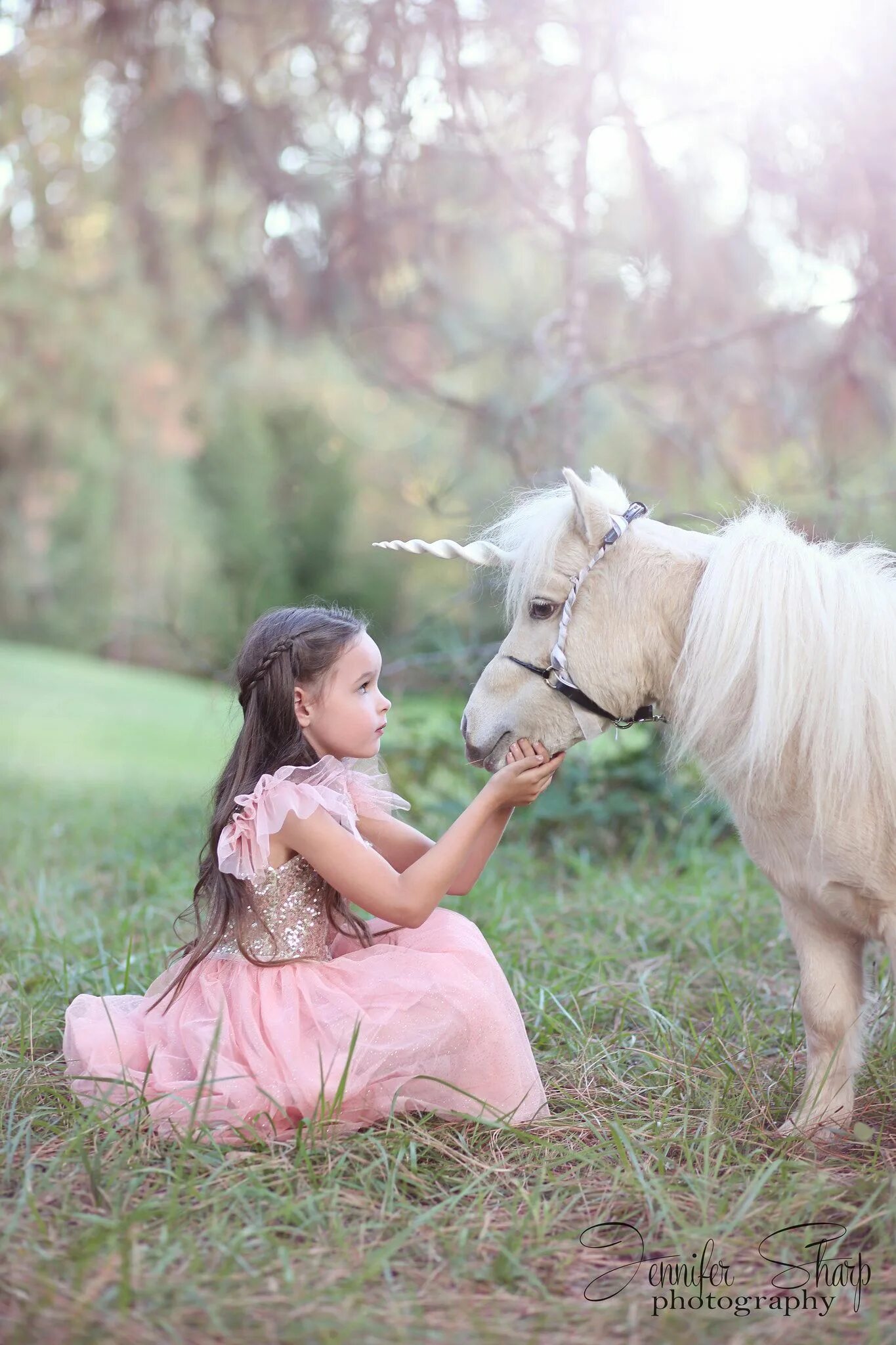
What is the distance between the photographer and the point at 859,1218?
185 cm

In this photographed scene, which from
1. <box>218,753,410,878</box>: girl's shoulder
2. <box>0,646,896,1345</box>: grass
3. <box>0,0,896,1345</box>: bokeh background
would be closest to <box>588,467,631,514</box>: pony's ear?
<box>0,0,896,1345</box>: bokeh background

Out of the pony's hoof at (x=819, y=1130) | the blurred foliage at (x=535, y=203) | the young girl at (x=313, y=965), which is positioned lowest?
the pony's hoof at (x=819, y=1130)

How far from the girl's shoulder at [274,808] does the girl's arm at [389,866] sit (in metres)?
0.03

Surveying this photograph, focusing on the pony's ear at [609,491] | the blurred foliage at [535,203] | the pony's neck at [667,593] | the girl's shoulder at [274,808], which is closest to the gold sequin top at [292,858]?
the girl's shoulder at [274,808]

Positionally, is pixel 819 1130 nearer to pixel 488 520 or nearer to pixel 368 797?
pixel 368 797

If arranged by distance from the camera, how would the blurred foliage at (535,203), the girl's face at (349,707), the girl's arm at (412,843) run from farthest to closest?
the blurred foliage at (535,203) < the girl's arm at (412,843) < the girl's face at (349,707)

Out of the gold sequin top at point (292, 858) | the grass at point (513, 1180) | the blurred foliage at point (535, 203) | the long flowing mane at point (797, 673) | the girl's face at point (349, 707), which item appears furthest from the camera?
the blurred foliage at point (535, 203)

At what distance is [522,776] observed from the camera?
7.09ft

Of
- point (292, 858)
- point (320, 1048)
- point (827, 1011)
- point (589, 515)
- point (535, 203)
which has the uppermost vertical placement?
point (535, 203)

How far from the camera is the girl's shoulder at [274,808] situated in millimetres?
2135

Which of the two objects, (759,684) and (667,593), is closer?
(759,684)

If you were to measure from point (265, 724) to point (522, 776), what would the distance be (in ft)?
1.88

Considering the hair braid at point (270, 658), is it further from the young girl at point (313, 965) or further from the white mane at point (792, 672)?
the white mane at point (792, 672)

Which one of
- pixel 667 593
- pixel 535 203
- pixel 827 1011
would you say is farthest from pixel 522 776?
pixel 535 203
